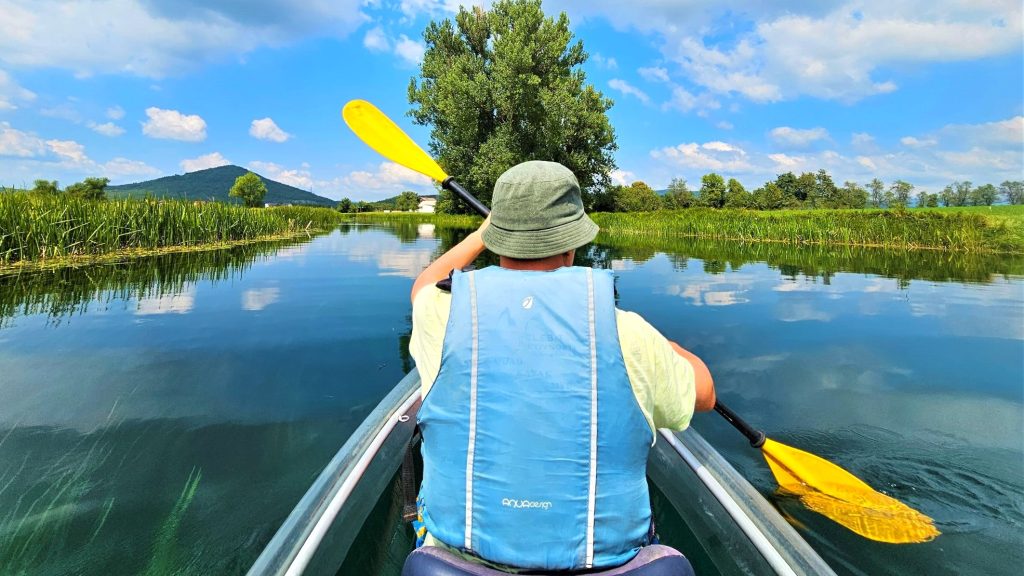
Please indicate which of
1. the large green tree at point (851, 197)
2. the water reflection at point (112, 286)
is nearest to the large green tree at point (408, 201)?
the large green tree at point (851, 197)

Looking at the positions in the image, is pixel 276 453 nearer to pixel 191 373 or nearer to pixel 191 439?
pixel 191 439

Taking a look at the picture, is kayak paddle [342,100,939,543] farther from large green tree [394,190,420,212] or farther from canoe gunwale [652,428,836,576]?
large green tree [394,190,420,212]

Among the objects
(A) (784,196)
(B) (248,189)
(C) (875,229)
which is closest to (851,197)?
(A) (784,196)

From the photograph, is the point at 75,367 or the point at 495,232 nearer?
the point at 495,232

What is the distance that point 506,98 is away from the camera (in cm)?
2334

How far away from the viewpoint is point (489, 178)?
24.0m

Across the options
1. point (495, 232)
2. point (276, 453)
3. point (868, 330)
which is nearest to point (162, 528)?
point (276, 453)

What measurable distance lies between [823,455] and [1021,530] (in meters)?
0.94

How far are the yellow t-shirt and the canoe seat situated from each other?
11.2 inches

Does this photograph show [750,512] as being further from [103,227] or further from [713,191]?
[713,191]

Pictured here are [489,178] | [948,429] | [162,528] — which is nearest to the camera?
[162,528]

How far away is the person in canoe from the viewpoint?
1.09 meters

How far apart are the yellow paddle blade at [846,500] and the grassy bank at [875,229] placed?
59.9 ft

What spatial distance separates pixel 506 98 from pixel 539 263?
23.7m
